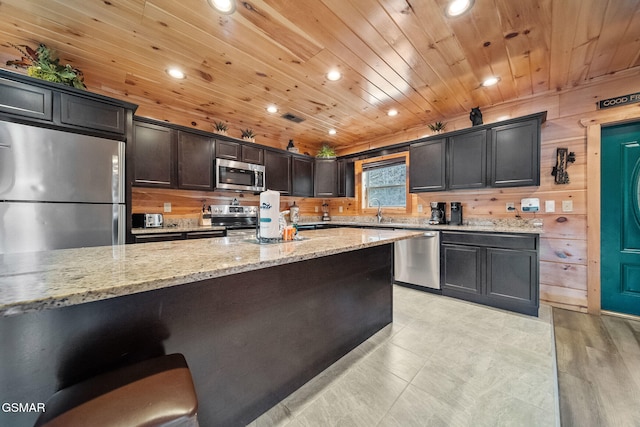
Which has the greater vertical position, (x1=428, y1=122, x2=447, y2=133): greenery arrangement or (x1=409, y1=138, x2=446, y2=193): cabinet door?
(x1=428, y1=122, x2=447, y2=133): greenery arrangement

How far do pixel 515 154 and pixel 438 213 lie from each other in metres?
1.16

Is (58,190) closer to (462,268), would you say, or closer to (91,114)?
(91,114)

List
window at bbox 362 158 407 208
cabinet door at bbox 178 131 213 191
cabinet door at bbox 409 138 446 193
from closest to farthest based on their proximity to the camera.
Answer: cabinet door at bbox 178 131 213 191
cabinet door at bbox 409 138 446 193
window at bbox 362 158 407 208

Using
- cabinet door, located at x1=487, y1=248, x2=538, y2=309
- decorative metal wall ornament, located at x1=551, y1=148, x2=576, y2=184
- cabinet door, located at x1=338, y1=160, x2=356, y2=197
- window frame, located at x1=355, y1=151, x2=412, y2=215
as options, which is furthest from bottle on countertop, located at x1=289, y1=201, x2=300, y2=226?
decorative metal wall ornament, located at x1=551, y1=148, x2=576, y2=184

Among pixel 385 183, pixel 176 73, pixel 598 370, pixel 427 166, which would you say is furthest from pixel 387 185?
pixel 176 73

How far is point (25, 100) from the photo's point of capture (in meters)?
1.98

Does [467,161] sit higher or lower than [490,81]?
lower

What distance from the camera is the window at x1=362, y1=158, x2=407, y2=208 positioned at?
4285 mm

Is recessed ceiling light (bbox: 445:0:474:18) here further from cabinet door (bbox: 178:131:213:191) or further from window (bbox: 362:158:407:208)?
cabinet door (bbox: 178:131:213:191)

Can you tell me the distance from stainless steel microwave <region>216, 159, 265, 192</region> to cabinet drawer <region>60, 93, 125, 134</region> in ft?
4.03

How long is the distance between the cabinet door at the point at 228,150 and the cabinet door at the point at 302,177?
105cm

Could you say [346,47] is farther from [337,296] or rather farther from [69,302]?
[69,302]

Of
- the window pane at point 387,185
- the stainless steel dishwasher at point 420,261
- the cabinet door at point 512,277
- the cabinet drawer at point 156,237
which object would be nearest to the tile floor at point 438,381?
the cabinet door at point 512,277

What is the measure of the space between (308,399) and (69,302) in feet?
4.48
